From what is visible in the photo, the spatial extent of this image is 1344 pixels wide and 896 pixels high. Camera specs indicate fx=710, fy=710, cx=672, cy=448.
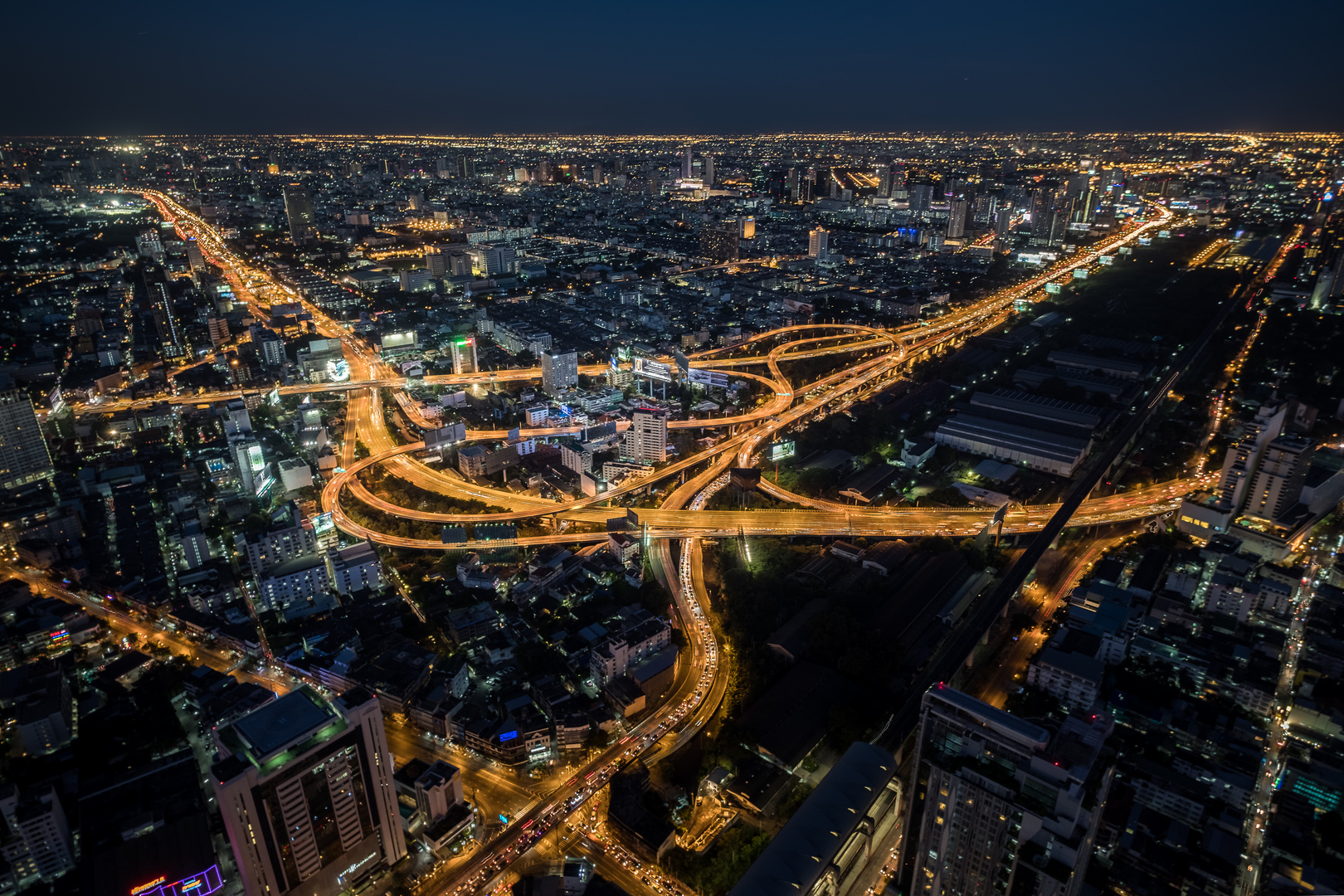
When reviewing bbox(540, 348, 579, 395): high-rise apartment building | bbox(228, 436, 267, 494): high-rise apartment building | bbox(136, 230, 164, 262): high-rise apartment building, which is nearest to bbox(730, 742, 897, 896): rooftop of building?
bbox(228, 436, 267, 494): high-rise apartment building

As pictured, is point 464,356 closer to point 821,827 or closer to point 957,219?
point 821,827

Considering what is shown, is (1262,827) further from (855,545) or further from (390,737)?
(390,737)

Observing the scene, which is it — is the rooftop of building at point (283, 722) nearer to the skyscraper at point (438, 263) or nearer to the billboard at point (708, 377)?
the billboard at point (708, 377)

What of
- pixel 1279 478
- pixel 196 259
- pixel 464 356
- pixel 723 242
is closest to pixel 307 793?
pixel 1279 478

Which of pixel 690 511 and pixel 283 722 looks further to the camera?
pixel 690 511

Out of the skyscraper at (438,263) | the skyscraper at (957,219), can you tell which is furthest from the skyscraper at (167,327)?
the skyscraper at (957,219)

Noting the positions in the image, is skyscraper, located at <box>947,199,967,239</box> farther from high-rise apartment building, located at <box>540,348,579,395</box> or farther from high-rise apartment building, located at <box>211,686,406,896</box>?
high-rise apartment building, located at <box>211,686,406,896</box>
